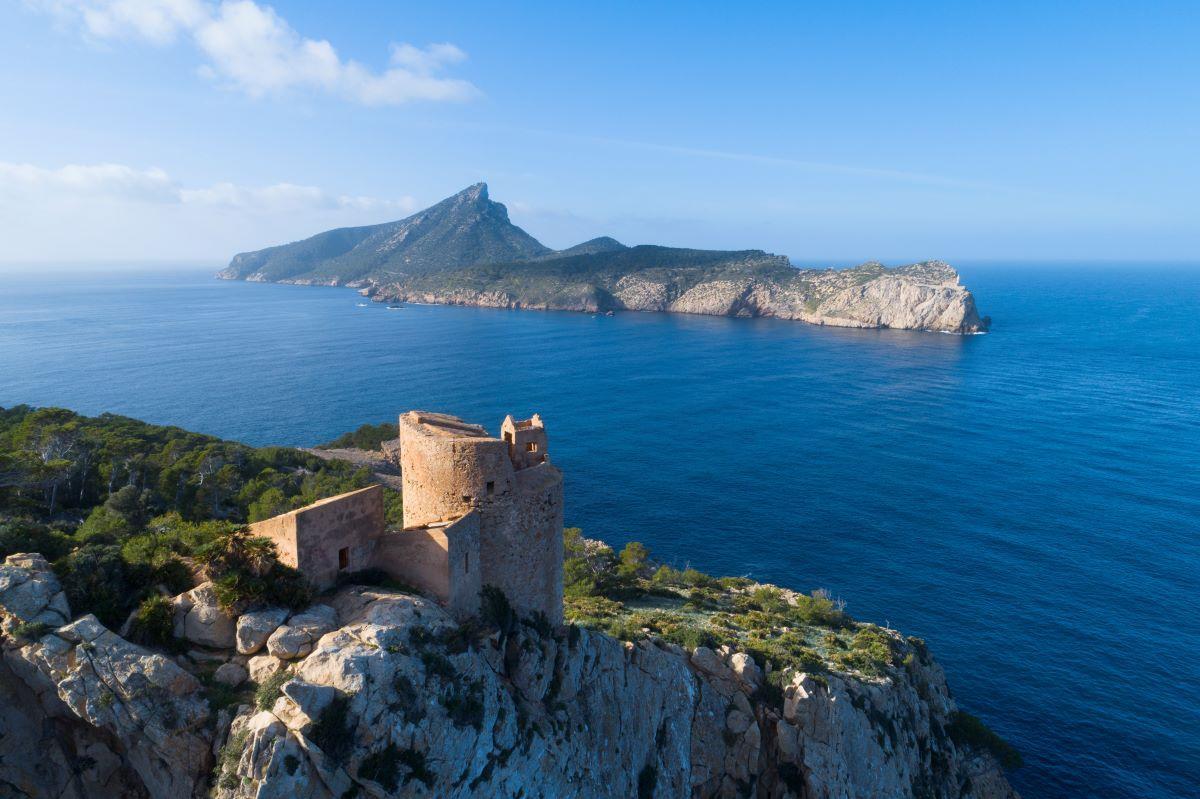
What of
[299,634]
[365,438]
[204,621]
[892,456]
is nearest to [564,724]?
[299,634]

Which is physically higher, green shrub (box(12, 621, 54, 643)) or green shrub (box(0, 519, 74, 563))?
green shrub (box(0, 519, 74, 563))

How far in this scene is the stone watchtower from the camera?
17719 millimetres

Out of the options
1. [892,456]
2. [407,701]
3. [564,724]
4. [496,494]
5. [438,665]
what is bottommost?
[892,456]

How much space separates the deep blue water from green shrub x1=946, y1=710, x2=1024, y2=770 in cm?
217

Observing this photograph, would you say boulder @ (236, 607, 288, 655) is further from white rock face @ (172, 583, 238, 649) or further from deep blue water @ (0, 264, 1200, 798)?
deep blue water @ (0, 264, 1200, 798)

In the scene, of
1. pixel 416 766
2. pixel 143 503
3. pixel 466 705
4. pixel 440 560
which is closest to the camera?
pixel 416 766

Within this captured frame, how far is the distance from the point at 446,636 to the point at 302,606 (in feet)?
11.2

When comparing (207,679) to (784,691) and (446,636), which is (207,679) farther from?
(784,691)

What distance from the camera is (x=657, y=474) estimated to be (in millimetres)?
74750

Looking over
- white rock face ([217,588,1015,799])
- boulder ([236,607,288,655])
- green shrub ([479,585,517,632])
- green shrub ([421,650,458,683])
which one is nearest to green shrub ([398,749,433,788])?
white rock face ([217,588,1015,799])

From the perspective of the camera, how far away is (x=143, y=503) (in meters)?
36.1

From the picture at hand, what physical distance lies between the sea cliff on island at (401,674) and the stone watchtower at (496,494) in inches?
2.6

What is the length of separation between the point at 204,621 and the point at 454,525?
5.70m

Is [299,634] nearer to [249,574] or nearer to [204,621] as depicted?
[249,574]
